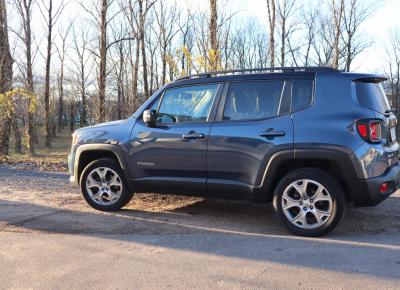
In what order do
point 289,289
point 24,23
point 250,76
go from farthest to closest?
point 24,23 → point 250,76 → point 289,289

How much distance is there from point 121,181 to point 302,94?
2800 millimetres

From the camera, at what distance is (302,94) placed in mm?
5301

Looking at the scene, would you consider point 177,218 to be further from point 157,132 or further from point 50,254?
point 50,254

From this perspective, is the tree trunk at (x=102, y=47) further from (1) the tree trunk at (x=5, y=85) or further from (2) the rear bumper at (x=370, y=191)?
(2) the rear bumper at (x=370, y=191)

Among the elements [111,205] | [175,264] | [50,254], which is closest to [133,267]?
[175,264]

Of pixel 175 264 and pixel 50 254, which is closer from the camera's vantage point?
pixel 175 264

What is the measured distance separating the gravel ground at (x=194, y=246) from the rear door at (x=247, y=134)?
0.66 meters

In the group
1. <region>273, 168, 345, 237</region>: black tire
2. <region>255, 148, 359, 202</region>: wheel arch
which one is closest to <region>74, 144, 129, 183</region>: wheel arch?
<region>255, 148, 359, 202</region>: wheel arch

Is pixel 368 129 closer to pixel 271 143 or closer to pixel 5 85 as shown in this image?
pixel 271 143

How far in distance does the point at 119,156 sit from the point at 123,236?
1350 millimetres

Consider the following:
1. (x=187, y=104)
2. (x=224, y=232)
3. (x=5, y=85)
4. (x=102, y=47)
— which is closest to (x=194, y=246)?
(x=224, y=232)

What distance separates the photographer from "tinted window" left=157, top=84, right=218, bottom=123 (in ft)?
19.4

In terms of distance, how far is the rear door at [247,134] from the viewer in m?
5.27

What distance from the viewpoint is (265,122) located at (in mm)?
5355
